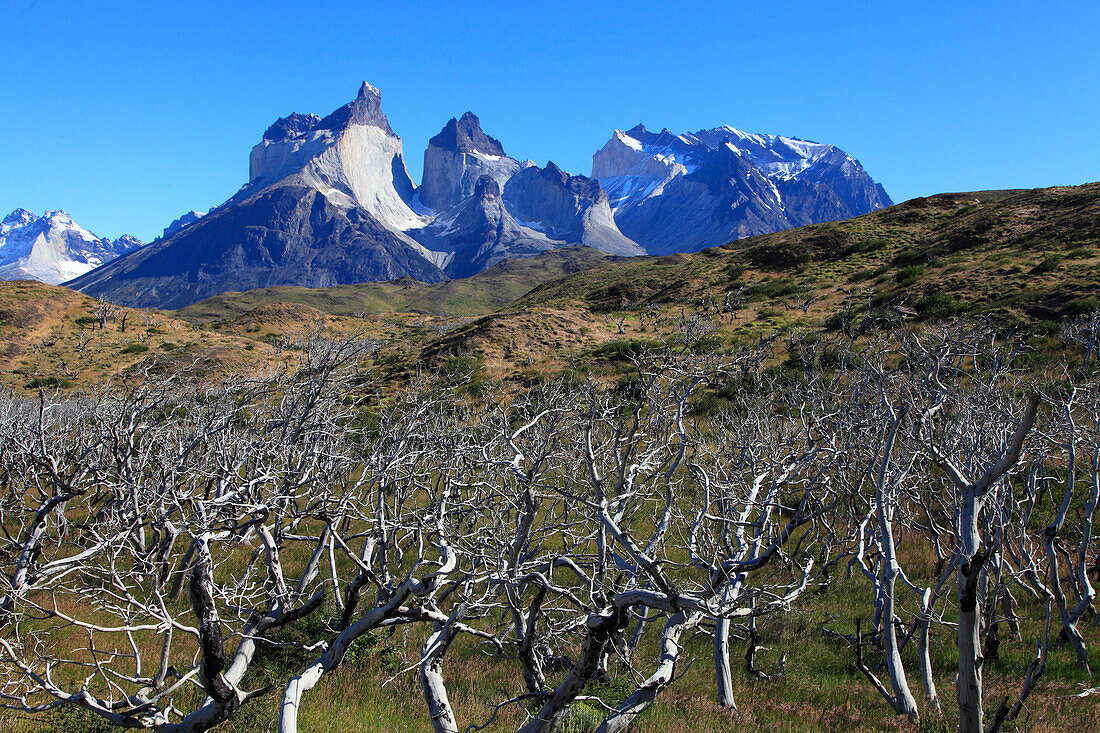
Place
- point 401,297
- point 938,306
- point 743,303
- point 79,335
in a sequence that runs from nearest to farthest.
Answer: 1. point 938,306
2. point 79,335
3. point 743,303
4. point 401,297

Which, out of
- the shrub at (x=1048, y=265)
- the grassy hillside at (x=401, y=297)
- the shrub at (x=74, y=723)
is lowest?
the shrub at (x=74, y=723)

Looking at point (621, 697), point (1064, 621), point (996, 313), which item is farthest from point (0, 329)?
point (996, 313)

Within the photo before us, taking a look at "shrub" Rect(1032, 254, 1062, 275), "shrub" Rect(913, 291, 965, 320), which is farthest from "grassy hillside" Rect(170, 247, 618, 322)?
"shrub" Rect(1032, 254, 1062, 275)

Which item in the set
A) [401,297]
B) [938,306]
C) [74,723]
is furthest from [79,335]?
[401,297]

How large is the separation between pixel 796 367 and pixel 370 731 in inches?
878

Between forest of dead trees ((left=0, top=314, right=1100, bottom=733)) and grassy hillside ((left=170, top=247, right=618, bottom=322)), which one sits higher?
grassy hillside ((left=170, top=247, right=618, bottom=322))

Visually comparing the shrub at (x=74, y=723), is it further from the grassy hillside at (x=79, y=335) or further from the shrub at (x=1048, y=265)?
the shrub at (x=1048, y=265)

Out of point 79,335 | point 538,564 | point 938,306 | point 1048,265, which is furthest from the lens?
point 79,335

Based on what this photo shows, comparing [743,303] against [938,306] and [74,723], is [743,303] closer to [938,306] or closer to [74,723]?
[938,306]

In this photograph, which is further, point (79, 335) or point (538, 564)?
point (79, 335)

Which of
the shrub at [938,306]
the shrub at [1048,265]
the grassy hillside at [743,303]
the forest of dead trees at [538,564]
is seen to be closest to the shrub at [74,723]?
the forest of dead trees at [538,564]

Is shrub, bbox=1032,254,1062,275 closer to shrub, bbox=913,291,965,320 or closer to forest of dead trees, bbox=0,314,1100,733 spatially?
shrub, bbox=913,291,965,320

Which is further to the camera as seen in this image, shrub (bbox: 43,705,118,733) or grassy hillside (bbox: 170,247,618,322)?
grassy hillside (bbox: 170,247,618,322)

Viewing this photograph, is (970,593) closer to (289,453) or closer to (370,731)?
(370,731)
